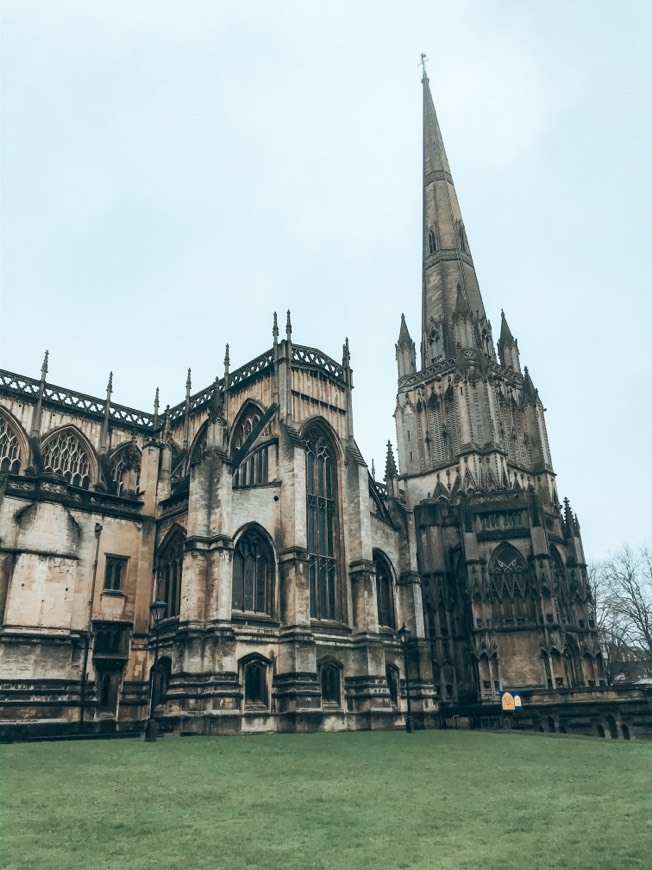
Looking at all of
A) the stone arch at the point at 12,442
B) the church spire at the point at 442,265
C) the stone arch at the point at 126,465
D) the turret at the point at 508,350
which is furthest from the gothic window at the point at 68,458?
the turret at the point at 508,350

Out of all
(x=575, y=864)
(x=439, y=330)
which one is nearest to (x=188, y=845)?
(x=575, y=864)

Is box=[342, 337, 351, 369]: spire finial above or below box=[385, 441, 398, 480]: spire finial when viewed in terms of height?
above

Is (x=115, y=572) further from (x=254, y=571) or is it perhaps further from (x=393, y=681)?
(x=393, y=681)

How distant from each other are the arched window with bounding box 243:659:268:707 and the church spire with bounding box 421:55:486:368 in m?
32.5

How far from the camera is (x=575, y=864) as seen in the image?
7086mm

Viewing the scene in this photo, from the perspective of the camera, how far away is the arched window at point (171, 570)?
98.9ft

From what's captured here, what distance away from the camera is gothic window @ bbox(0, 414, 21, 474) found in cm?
3588

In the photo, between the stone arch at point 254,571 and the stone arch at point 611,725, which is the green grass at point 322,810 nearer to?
the stone arch at point 254,571

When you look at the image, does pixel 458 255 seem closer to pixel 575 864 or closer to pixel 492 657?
pixel 492 657

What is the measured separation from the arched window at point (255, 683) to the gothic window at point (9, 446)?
17399 mm

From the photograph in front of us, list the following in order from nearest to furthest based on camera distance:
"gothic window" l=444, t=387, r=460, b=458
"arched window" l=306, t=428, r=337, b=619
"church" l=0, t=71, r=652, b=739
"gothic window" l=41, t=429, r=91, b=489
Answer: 1. "church" l=0, t=71, r=652, b=739
2. "arched window" l=306, t=428, r=337, b=619
3. "gothic window" l=41, t=429, r=91, b=489
4. "gothic window" l=444, t=387, r=460, b=458

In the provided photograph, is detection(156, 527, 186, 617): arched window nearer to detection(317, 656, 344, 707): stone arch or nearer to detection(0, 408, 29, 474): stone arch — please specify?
detection(317, 656, 344, 707): stone arch

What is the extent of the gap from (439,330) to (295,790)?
4775cm

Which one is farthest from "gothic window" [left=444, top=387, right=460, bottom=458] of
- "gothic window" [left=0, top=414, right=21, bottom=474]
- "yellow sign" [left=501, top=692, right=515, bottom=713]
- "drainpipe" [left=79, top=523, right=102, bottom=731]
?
"gothic window" [left=0, top=414, right=21, bottom=474]
